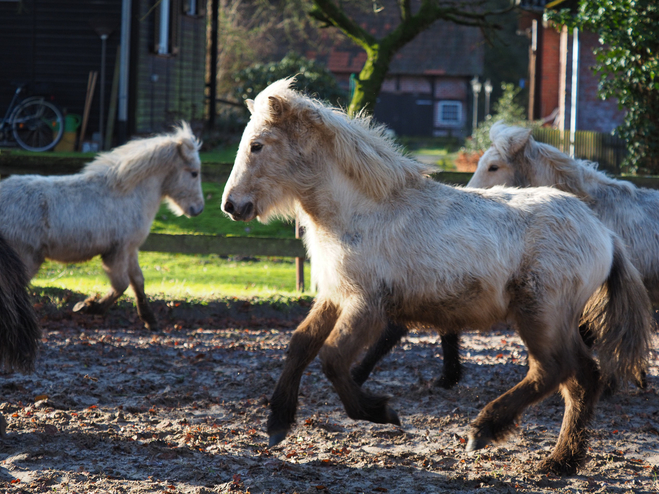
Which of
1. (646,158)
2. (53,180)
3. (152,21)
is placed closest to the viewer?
(53,180)

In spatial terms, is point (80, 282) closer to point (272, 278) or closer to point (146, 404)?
point (272, 278)

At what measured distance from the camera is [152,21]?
18.3 m

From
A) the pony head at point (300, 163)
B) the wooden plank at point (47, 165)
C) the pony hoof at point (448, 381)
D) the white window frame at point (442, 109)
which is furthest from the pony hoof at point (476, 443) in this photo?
the white window frame at point (442, 109)

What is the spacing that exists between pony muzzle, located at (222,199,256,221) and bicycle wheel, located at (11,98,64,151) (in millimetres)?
13325

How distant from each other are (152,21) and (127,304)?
12477 mm

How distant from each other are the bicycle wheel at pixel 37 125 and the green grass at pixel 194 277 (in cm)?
609

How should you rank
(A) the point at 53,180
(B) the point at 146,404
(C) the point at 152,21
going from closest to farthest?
(B) the point at 146,404 < (A) the point at 53,180 < (C) the point at 152,21

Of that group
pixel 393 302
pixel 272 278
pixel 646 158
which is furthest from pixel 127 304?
pixel 646 158

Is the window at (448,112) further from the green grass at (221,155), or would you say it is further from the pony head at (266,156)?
the pony head at (266,156)

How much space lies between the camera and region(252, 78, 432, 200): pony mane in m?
3.65

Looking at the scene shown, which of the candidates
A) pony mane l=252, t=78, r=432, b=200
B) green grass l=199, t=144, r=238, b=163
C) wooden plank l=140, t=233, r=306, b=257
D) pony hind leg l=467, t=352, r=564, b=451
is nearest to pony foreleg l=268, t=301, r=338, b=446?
pony mane l=252, t=78, r=432, b=200

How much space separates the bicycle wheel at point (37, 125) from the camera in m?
15.9

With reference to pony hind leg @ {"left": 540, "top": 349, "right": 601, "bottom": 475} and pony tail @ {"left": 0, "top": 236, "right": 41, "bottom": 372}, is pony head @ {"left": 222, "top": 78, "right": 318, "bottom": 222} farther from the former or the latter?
pony hind leg @ {"left": 540, "top": 349, "right": 601, "bottom": 475}

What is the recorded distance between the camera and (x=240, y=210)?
12.0 feet
